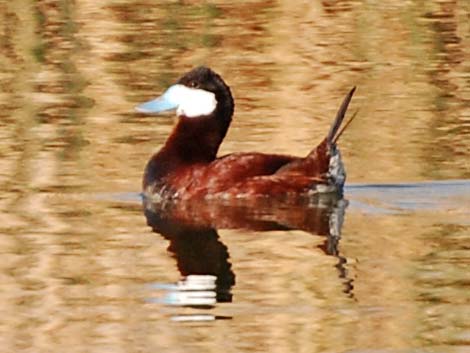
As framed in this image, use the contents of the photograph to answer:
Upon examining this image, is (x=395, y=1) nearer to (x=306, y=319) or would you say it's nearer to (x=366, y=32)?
(x=366, y=32)

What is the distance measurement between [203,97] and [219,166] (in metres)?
0.61

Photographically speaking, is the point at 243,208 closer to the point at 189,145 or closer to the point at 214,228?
the point at 214,228

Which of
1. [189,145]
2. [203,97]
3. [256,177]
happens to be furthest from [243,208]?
[203,97]

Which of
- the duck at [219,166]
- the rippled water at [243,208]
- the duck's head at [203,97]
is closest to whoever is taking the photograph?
the rippled water at [243,208]

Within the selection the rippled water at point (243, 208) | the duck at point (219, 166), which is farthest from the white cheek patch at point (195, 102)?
the rippled water at point (243, 208)

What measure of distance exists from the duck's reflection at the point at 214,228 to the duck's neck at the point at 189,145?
317 mm

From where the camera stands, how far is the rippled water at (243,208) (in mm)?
6789

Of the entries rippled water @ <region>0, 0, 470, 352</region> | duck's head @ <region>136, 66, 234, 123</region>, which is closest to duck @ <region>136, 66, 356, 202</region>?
duck's head @ <region>136, 66, 234, 123</region>

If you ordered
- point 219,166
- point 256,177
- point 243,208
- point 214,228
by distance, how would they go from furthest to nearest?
point 219,166, point 256,177, point 243,208, point 214,228

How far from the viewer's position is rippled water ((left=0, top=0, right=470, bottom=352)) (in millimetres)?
6789

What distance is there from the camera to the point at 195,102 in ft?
32.9

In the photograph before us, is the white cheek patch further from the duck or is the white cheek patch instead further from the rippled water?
the rippled water

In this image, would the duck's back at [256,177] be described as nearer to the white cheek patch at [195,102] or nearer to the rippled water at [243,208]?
the rippled water at [243,208]

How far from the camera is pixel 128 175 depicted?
10.1 m
